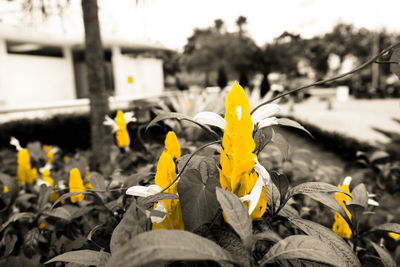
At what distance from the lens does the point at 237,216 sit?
0.39 m

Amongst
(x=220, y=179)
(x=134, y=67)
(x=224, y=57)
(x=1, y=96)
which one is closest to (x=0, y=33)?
(x=1, y=96)

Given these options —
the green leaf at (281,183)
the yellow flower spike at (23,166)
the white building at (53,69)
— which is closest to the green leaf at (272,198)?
the green leaf at (281,183)

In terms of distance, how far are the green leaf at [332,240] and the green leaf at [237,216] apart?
17 centimetres

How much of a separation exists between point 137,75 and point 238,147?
14.8 meters

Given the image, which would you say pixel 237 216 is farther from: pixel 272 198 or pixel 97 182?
pixel 97 182

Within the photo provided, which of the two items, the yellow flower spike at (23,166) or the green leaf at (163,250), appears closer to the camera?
the green leaf at (163,250)

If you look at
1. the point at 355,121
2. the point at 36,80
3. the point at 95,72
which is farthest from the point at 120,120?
the point at 36,80

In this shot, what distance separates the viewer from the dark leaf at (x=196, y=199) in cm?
43

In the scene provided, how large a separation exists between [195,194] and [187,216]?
3 centimetres

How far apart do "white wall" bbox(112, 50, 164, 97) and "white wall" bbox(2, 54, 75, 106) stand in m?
1.99

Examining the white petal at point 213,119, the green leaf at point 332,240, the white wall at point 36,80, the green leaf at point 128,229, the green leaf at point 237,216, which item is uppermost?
the white wall at point 36,80

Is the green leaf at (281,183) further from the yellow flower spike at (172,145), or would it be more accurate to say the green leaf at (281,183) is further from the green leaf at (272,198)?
the yellow flower spike at (172,145)

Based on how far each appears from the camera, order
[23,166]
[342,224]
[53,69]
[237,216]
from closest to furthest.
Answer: [237,216]
[342,224]
[23,166]
[53,69]

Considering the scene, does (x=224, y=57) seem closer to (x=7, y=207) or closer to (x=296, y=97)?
(x=296, y=97)
